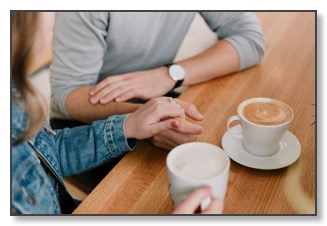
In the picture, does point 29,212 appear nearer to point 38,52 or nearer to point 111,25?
point 38,52

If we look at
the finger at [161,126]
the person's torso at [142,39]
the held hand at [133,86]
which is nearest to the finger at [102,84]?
the held hand at [133,86]

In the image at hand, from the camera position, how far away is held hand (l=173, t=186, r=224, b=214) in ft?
2.08

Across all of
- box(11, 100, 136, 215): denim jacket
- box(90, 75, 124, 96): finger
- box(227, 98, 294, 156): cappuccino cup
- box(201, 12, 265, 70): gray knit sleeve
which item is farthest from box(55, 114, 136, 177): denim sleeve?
box(201, 12, 265, 70): gray knit sleeve

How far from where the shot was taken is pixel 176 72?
3.36 feet

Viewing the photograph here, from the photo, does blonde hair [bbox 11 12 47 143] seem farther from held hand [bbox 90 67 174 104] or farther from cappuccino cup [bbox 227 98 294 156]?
cappuccino cup [bbox 227 98 294 156]

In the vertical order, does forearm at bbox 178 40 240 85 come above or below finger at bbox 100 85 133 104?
above

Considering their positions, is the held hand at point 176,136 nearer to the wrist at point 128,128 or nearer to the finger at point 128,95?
the wrist at point 128,128

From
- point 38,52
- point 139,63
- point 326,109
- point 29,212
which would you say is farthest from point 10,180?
point 326,109

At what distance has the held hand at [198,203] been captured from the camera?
0.63 meters

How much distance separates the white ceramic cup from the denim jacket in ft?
0.58

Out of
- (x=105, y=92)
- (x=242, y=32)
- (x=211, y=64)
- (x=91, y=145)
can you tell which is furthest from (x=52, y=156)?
(x=242, y=32)

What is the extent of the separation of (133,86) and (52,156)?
251mm
